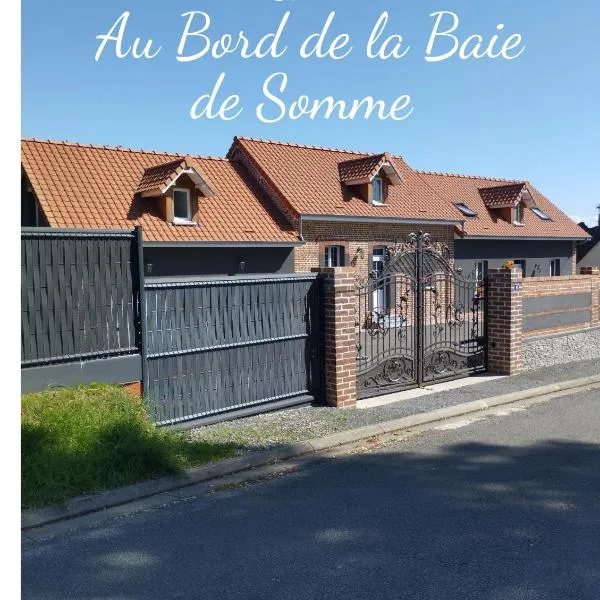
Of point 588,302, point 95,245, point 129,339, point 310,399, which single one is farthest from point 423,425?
point 588,302

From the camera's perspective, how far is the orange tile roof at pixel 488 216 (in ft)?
89.4

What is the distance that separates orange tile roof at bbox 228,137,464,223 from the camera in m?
21.8

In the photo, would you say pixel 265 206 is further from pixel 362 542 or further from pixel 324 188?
pixel 362 542

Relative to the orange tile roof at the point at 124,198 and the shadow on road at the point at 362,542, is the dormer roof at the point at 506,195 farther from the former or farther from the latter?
the shadow on road at the point at 362,542

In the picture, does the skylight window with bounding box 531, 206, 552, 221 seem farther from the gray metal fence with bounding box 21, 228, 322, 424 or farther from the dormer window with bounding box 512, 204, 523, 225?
the gray metal fence with bounding box 21, 228, 322, 424

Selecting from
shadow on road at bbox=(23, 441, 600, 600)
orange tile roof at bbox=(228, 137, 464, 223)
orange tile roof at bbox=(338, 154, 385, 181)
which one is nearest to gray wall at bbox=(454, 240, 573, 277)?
orange tile roof at bbox=(228, 137, 464, 223)

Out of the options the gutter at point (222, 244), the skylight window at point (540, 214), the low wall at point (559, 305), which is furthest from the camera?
the skylight window at point (540, 214)

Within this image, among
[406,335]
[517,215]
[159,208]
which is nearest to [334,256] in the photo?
[159,208]

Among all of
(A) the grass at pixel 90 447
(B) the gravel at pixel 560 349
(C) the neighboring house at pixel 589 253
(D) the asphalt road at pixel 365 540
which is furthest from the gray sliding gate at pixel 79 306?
(C) the neighboring house at pixel 589 253

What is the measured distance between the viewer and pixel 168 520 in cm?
539

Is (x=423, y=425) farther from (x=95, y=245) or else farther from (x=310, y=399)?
(x=95, y=245)

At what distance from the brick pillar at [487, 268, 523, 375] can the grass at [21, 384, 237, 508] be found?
6.64 meters

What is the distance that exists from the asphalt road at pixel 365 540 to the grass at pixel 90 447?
23.0 inches

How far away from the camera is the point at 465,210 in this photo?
1085 inches
